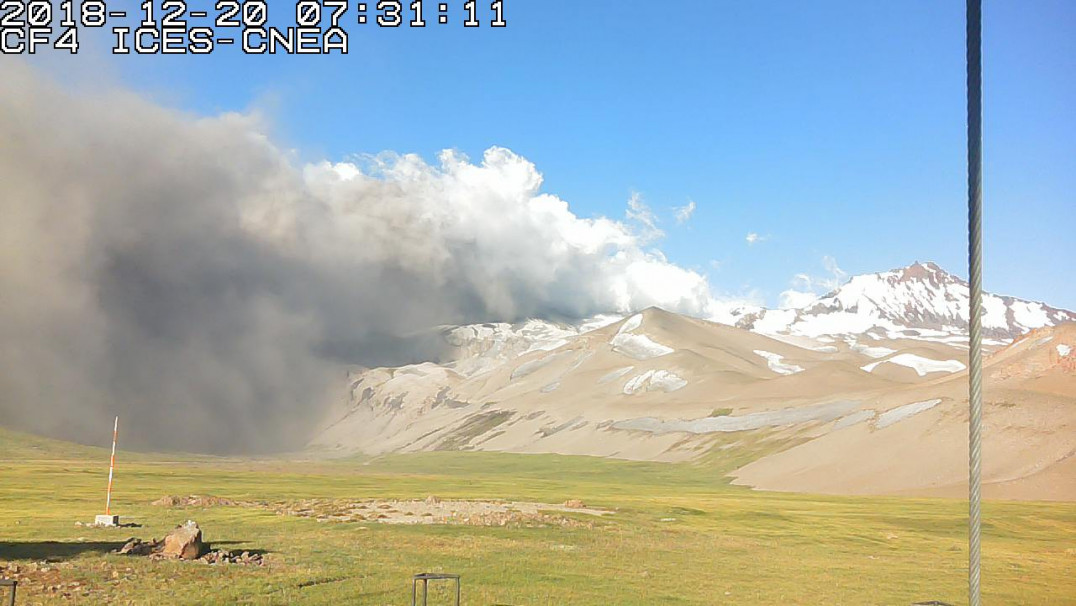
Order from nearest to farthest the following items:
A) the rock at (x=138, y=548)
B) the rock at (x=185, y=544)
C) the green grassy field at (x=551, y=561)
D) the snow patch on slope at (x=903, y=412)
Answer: the green grassy field at (x=551, y=561) → the rock at (x=185, y=544) → the rock at (x=138, y=548) → the snow patch on slope at (x=903, y=412)

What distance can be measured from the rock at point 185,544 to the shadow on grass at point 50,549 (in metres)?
3.71

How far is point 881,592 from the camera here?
3828 cm

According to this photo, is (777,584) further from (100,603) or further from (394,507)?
(394,507)

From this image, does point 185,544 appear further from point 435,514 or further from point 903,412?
point 903,412

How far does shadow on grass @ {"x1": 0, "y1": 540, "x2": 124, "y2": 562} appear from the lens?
3634 cm

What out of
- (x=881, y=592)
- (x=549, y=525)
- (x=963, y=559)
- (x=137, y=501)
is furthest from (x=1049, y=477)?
(x=137, y=501)

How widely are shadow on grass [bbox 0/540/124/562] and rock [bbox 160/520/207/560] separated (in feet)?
12.2

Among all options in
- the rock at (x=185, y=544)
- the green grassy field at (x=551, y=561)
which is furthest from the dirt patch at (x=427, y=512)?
the rock at (x=185, y=544)

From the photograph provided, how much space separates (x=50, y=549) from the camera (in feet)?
128

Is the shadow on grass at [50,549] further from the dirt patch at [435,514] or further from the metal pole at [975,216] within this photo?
the metal pole at [975,216]

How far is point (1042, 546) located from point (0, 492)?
3964 inches

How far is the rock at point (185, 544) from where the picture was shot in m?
37.0

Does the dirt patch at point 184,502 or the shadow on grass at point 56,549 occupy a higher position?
the shadow on grass at point 56,549

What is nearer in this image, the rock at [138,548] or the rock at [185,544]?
the rock at [185,544]
